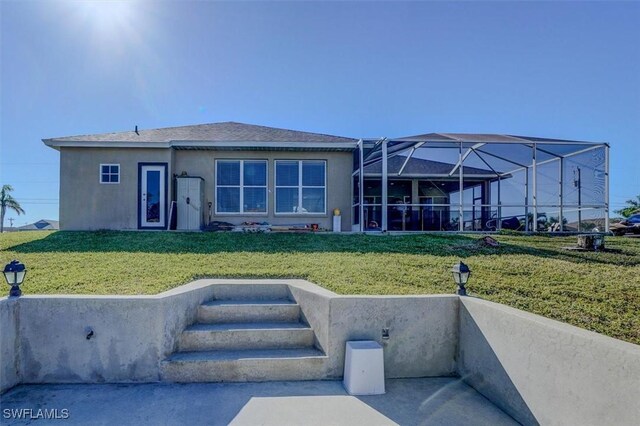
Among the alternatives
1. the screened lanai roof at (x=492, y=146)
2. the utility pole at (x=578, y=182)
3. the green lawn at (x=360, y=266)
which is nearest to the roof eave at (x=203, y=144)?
the screened lanai roof at (x=492, y=146)

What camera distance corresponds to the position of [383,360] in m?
3.53

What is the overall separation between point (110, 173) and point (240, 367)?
34.1ft

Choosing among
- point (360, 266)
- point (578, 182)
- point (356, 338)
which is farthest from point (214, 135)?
point (578, 182)

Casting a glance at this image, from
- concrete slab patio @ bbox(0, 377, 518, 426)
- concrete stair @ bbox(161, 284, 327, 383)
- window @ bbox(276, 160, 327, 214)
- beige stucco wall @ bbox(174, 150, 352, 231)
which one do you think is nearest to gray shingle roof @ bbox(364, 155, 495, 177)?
beige stucco wall @ bbox(174, 150, 352, 231)

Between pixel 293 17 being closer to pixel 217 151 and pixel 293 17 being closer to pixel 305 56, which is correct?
pixel 305 56

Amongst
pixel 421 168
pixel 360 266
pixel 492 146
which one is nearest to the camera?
pixel 360 266

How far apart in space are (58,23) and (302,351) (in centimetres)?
982

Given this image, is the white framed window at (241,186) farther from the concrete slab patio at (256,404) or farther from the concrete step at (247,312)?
the concrete slab patio at (256,404)

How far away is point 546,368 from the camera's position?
103 inches

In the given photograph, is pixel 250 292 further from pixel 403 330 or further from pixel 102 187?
pixel 102 187

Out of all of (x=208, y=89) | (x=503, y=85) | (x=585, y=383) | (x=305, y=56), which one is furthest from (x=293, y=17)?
(x=585, y=383)

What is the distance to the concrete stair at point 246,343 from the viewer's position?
3.52m

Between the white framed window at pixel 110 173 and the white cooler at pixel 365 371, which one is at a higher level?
the white framed window at pixel 110 173

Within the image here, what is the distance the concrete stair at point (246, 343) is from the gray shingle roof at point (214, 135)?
7981 mm
